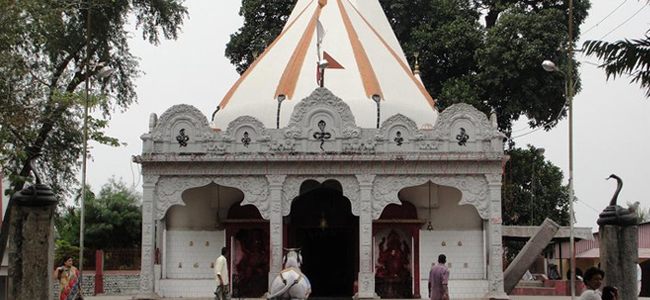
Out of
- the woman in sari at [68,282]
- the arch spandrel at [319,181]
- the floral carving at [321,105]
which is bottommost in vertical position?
the woman in sari at [68,282]

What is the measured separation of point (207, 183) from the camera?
25.2 m

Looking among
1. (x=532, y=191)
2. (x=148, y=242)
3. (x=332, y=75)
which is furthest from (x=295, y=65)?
(x=532, y=191)

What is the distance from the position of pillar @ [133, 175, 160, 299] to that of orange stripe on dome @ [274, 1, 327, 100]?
478 cm

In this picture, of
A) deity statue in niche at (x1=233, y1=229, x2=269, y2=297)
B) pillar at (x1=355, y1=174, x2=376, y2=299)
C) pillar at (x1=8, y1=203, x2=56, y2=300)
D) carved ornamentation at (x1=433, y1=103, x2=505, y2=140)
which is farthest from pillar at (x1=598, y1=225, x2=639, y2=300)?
deity statue in niche at (x1=233, y1=229, x2=269, y2=297)

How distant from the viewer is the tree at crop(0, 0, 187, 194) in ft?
67.9

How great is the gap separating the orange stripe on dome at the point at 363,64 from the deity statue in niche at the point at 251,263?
504cm

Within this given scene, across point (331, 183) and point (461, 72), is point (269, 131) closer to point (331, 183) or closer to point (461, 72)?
point (331, 183)

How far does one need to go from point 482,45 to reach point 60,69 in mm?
17342

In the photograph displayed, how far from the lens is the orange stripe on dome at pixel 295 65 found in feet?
91.8

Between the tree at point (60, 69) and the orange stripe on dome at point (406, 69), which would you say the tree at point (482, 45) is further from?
the tree at point (60, 69)

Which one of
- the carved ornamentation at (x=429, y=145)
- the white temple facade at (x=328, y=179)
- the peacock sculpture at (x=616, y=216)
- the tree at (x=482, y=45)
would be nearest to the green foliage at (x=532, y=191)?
the tree at (x=482, y=45)

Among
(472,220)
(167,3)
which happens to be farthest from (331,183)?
(167,3)

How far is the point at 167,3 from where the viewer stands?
32156mm

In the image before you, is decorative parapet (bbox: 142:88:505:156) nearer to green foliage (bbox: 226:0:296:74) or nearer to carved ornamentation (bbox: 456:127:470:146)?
carved ornamentation (bbox: 456:127:470:146)
